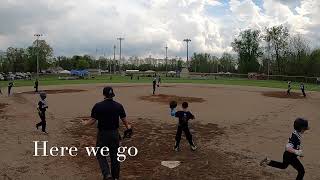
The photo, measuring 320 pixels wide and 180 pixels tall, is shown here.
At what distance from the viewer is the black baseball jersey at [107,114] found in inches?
273

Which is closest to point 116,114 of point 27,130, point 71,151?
point 71,151

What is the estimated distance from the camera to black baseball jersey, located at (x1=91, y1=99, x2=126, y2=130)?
6.94 meters

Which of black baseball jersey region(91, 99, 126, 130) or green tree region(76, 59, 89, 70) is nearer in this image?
black baseball jersey region(91, 99, 126, 130)

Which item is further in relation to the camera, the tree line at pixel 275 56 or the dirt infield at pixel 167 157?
the tree line at pixel 275 56

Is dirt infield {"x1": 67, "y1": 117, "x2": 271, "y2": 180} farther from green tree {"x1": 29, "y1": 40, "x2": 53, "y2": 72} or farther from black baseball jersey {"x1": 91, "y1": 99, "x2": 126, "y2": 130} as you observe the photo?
green tree {"x1": 29, "y1": 40, "x2": 53, "y2": 72}

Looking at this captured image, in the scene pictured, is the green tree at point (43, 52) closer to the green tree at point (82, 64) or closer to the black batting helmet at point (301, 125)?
the green tree at point (82, 64)

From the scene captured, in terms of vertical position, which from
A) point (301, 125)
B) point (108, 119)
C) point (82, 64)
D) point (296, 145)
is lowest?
point (296, 145)

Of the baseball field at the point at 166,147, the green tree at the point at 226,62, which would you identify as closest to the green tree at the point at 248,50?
the green tree at the point at 226,62

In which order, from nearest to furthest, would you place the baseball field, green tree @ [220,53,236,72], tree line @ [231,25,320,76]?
the baseball field
tree line @ [231,25,320,76]
green tree @ [220,53,236,72]

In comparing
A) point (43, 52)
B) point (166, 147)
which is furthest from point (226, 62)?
point (166, 147)

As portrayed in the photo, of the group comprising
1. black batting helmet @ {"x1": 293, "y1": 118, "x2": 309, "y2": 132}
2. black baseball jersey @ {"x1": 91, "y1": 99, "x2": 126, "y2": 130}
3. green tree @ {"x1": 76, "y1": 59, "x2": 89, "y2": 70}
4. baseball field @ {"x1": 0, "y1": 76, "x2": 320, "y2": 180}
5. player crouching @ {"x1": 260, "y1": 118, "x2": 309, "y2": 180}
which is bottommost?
baseball field @ {"x1": 0, "y1": 76, "x2": 320, "y2": 180}

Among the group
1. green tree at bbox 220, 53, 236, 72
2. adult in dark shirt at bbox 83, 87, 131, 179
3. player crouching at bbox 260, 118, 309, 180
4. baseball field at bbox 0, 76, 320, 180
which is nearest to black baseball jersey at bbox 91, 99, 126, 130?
adult in dark shirt at bbox 83, 87, 131, 179

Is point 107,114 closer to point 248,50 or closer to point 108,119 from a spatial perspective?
point 108,119

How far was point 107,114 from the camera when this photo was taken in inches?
273
